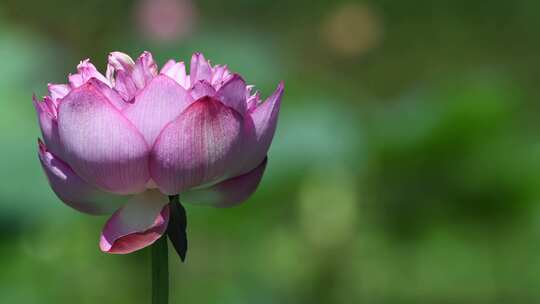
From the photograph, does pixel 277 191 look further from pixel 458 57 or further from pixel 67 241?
pixel 458 57

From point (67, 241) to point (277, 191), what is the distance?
0.39m

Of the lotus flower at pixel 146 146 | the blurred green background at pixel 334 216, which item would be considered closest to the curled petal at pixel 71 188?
the lotus flower at pixel 146 146

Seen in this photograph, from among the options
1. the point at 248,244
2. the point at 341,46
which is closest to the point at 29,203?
the point at 248,244

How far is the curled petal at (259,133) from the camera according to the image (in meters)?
0.53

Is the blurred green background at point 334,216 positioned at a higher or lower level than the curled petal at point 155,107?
lower

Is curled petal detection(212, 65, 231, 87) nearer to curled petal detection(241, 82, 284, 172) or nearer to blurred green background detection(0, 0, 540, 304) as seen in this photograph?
curled petal detection(241, 82, 284, 172)

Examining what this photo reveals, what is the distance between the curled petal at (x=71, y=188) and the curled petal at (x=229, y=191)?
0.05 m

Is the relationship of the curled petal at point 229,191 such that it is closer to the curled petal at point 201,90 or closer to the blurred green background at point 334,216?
the curled petal at point 201,90

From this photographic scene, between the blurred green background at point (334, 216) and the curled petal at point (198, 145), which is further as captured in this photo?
the blurred green background at point (334, 216)

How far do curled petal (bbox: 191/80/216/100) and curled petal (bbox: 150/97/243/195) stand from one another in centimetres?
1

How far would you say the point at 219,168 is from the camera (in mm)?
528

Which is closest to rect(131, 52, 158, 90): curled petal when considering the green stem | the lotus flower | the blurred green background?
the lotus flower

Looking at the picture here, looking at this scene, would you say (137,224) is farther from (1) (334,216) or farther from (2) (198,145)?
(1) (334,216)

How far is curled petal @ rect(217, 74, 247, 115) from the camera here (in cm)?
54
